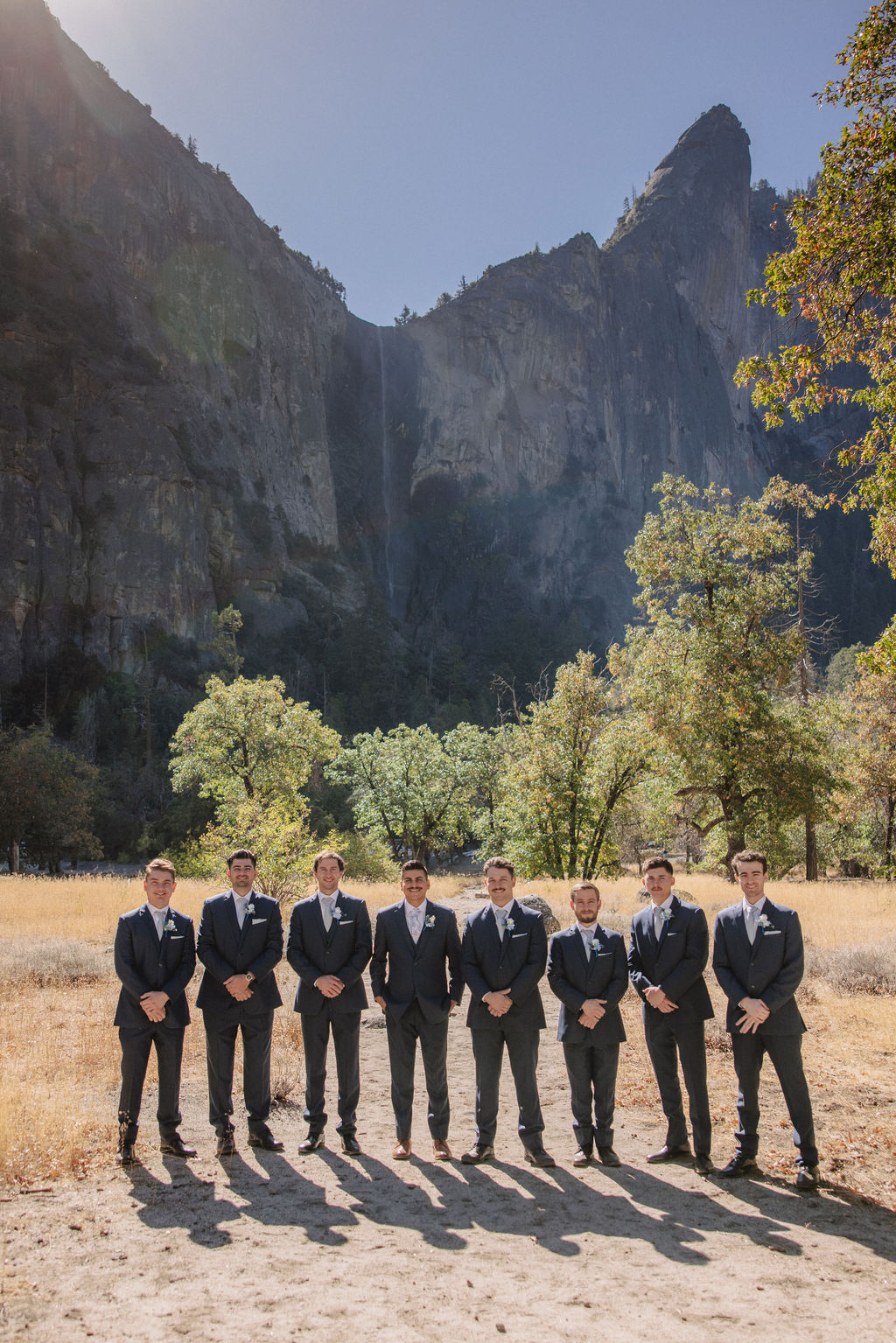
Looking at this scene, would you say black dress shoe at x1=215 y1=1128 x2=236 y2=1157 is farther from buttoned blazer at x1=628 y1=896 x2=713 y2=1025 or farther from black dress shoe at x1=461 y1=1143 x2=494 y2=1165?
buttoned blazer at x1=628 y1=896 x2=713 y2=1025

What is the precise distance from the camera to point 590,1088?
570 cm

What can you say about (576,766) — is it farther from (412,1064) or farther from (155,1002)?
(155,1002)

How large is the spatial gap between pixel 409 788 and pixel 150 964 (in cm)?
2815

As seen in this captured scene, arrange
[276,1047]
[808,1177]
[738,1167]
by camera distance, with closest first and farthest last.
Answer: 1. [808,1177]
2. [738,1167]
3. [276,1047]

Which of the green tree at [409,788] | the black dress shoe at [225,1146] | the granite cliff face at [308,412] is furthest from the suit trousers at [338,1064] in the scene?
the granite cliff face at [308,412]

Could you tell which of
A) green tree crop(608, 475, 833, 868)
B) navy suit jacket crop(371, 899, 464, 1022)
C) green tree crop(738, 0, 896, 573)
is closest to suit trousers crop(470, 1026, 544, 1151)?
navy suit jacket crop(371, 899, 464, 1022)

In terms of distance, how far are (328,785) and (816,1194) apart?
45.5 metres

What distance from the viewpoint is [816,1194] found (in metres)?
5.01

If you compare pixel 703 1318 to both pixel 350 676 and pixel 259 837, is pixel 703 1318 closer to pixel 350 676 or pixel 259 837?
pixel 259 837

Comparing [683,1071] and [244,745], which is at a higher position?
[244,745]

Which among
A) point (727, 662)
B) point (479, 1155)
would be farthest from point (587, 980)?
point (727, 662)

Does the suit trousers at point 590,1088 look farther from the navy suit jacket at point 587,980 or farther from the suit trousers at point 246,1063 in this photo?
the suit trousers at point 246,1063

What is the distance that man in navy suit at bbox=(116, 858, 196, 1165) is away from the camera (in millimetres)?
5594

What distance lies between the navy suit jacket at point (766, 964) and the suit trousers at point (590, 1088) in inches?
33.3
